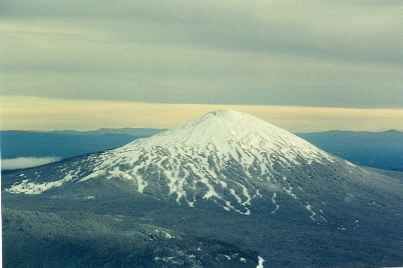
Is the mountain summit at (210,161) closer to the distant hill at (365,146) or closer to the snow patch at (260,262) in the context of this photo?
the distant hill at (365,146)

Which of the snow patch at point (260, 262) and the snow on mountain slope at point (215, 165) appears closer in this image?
the snow patch at point (260, 262)

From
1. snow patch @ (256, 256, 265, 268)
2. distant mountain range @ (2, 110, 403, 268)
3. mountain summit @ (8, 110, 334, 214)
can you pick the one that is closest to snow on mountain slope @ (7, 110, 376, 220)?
mountain summit @ (8, 110, 334, 214)

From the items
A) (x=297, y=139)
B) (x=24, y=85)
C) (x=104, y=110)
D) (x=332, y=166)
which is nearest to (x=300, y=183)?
(x=332, y=166)

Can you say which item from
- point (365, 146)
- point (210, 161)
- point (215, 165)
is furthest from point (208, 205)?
point (365, 146)

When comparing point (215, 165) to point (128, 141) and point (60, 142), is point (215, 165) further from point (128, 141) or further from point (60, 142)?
point (60, 142)

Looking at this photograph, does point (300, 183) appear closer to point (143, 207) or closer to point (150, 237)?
point (143, 207)

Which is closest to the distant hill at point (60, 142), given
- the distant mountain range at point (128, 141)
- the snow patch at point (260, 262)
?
the distant mountain range at point (128, 141)
